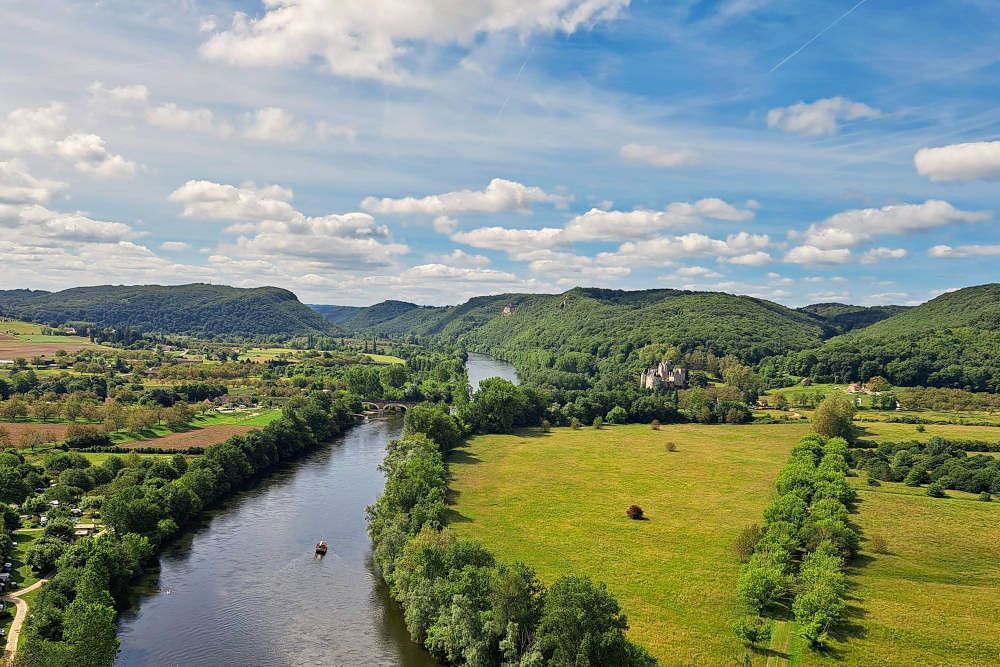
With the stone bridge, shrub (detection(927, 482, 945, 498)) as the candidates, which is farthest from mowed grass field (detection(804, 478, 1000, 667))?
the stone bridge

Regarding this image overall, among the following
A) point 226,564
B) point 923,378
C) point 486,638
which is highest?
point 923,378

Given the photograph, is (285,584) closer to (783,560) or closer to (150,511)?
(150,511)

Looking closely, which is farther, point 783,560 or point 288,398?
point 288,398

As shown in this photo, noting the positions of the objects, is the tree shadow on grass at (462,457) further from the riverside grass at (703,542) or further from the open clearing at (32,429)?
the open clearing at (32,429)

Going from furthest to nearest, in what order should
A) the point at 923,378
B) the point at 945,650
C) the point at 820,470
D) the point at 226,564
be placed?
the point at 923,378
the point at 820,470
the point at 226,564
the point at 945,650

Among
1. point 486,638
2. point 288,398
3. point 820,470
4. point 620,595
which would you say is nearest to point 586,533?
point 620,595

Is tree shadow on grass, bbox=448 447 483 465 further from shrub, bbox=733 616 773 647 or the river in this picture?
shrub, bbox=733 616 773 647
